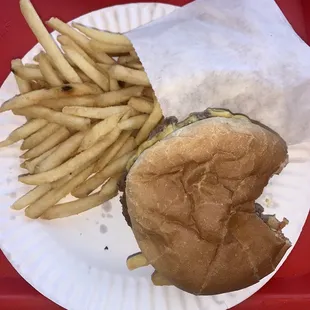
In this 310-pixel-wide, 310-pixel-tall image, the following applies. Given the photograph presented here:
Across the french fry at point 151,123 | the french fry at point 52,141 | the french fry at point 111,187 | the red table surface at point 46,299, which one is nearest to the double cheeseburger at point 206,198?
the french fry at point 151,123

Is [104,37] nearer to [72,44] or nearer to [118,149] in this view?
[72,44]

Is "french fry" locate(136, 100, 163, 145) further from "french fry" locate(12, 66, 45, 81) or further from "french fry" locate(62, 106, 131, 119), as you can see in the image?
"french fry" locate(12, 66, 45, 81)

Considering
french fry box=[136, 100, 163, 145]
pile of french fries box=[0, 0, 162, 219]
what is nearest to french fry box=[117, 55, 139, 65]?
pile of french fries box=[0, 0, 162, 219]

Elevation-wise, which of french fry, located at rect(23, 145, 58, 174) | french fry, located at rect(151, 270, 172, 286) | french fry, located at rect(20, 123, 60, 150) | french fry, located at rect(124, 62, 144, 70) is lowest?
french fry, located at rect(151, 270, 172, 286)

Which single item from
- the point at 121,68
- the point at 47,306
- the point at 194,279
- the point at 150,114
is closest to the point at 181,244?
the point at 194,279

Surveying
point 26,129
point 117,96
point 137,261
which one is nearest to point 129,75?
point 117,96

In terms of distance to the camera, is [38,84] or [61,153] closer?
[61,153]
